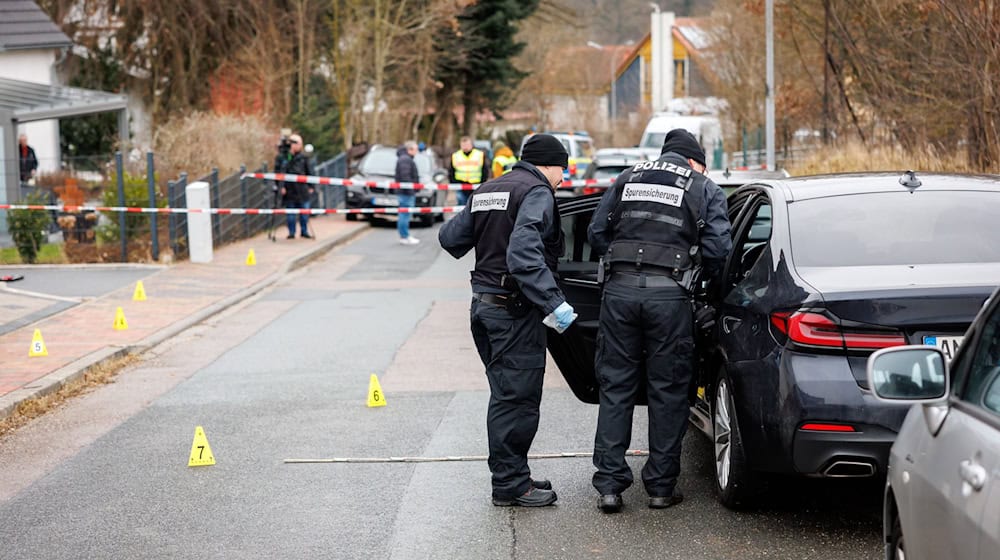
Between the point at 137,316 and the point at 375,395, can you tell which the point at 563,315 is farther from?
the point at 137,316

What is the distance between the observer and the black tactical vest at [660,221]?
615 cm

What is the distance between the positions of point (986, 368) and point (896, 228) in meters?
2.69

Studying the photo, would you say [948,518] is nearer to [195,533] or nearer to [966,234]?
[966,234]

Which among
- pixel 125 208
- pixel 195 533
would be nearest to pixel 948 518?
pixel 195 533

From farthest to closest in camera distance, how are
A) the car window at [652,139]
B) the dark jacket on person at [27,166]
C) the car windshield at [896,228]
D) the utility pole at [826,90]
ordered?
the car window at [652,139] < the utility pole at [826,90] < the dark jacket on person at [27,166] < the car windshield at [896,228]

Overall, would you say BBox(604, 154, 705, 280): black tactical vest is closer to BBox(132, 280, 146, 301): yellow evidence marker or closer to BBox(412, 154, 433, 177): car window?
BBox(132, 280, 146, 301): yellow evidence marker

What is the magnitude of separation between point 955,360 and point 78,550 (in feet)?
13.0

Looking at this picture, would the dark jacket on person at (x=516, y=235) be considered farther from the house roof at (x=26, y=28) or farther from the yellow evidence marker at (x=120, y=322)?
the house roof at (x=26, y=28)

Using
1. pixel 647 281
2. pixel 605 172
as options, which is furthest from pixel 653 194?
pixel 605 172

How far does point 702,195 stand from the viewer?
6.22 meters

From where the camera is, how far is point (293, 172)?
75.3 ft

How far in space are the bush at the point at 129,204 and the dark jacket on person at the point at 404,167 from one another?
576 cm

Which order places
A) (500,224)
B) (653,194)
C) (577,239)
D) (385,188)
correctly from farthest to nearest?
1. (385,188)
2. (577,239)
3. (500,224)
4. (653,194)

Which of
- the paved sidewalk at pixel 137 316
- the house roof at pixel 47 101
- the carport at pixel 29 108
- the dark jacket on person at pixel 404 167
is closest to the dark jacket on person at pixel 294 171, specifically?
the paved sidewalk at pixel 137 316
